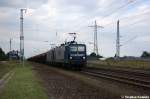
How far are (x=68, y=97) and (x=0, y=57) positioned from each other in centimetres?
9189

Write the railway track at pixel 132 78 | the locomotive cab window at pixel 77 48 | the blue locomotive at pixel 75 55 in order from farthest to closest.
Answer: the locomotive cab window at pixel 77 48 < the blue locomotive at pixel 75 55 < the railway track at pixel 132 78

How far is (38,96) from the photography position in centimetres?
1628

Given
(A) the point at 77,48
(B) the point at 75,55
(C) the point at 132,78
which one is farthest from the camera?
(A) the point at 77,48

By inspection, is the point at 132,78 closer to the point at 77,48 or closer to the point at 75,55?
the point at 75,55

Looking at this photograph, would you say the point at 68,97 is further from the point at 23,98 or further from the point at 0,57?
the point at 0,57

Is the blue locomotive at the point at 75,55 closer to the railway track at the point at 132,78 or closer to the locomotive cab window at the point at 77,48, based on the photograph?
the locomotive cab window at the point at 77,48

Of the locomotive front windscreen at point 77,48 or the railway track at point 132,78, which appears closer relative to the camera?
the railway track at point 132,78

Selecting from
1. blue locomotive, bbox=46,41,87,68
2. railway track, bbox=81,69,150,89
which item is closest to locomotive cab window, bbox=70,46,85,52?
blue locomotive, bbox=46,41,87,68

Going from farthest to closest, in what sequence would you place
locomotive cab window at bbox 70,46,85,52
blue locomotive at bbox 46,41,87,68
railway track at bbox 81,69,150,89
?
locomotive cab window at bbox 70,46,85,52 < blue locomotive at bbox 46,41,87,68 < railway track at bbox 81,69,150,89

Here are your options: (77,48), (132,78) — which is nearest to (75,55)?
(77,48)

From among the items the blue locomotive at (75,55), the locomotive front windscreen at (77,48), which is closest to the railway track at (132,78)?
the blue locomotive at (75,55)

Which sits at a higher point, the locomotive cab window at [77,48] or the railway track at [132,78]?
the locomotive cab window at [77,48]

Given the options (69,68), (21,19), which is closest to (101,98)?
(69,68)

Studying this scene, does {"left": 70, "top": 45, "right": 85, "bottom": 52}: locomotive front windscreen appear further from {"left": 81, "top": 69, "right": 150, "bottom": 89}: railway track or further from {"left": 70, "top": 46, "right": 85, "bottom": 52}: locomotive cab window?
{"left": 81, "top": 69, "right": 150, "bottom": 89}: railway track
